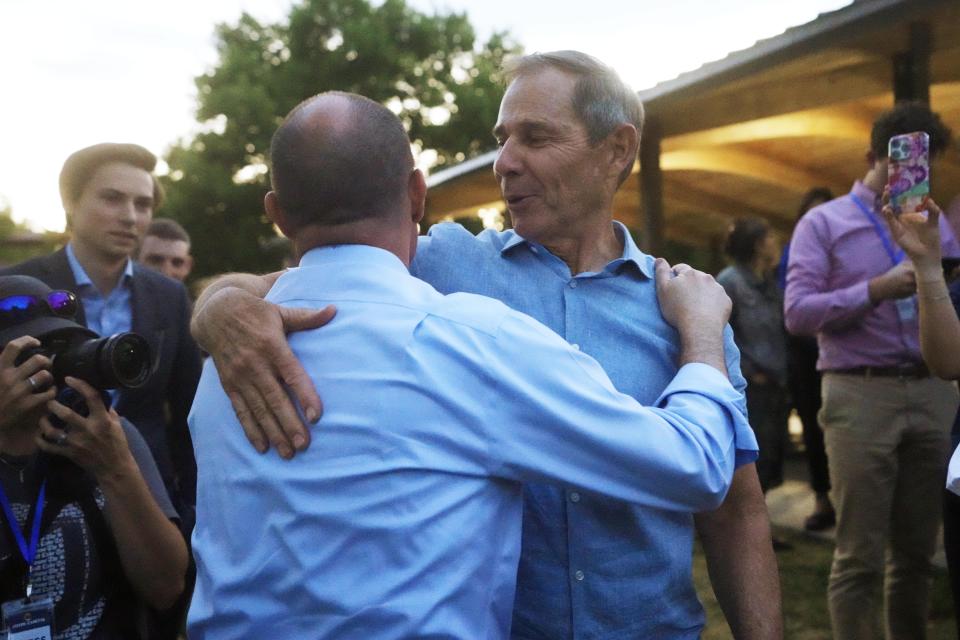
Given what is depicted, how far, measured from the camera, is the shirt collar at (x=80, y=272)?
157 inches

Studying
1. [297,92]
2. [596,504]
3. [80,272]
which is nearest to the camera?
[596,504]

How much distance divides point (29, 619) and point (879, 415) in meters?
3.13

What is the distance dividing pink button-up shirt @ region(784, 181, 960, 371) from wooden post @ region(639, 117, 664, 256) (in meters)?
3.50

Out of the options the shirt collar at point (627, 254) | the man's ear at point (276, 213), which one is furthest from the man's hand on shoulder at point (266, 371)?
the shirt collar at point (627, 254)

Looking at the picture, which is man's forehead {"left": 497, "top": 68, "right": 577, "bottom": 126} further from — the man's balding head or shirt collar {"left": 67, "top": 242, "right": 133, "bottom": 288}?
shirt collar {"left": 67, "top": 242, "right": 133, "bottom": 288}

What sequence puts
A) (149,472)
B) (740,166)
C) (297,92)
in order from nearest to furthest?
(149,472) → (740,166) → (297,92)

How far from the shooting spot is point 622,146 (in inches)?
86.4

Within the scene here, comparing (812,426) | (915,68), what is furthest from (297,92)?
(915,68)

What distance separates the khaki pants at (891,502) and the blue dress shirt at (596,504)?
2151 millimetres

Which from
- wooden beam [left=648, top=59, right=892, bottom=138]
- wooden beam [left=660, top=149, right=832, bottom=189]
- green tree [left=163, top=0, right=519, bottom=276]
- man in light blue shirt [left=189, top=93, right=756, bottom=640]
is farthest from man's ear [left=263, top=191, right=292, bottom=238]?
green tree [left=163, top=0, right=519, bottom=276]

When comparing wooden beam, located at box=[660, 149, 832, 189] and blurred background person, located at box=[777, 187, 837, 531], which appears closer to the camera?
blurred background person, located at box=[777, 187, 837, 531]

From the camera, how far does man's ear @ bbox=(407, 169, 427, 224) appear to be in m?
1.59

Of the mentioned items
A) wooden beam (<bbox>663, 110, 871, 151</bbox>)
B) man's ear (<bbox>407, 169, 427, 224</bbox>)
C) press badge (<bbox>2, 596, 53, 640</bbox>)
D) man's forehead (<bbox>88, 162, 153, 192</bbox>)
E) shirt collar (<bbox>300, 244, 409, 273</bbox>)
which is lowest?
wooden beam (<bbox>663, 110, 871, 151</bbox>)

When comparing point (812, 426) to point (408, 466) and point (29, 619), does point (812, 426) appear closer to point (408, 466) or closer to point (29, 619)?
point (29, 619)
